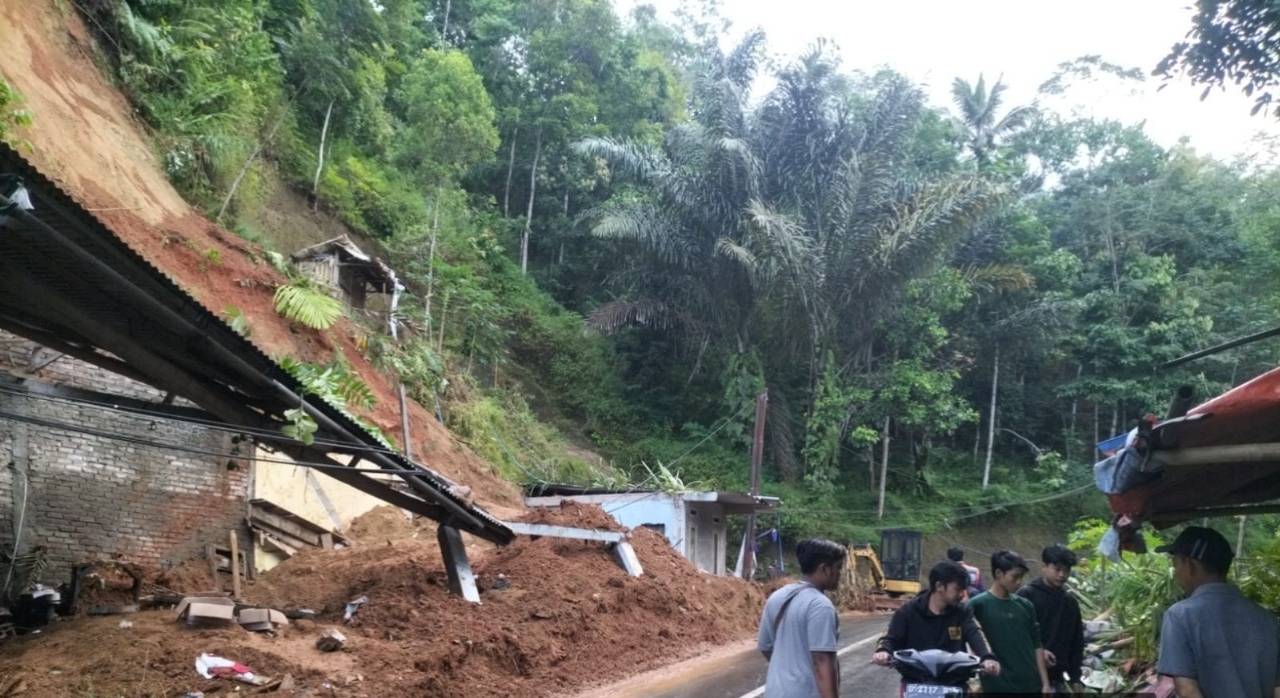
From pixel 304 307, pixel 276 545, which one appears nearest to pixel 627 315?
pixel 304 307

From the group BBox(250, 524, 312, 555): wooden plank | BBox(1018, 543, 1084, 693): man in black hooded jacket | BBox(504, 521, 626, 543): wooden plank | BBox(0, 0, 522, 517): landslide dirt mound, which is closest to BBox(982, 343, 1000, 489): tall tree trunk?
BBox(0, 0, 522, 517): landslide dirt mound

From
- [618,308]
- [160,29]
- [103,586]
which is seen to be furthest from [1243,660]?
[618,308]

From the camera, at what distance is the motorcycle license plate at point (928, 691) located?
4.62 metres

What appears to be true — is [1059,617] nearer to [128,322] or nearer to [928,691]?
[928,691]

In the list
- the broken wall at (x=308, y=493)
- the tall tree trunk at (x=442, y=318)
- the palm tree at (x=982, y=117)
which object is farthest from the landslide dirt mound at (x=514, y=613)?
the palm tree at (x=982, y=117)

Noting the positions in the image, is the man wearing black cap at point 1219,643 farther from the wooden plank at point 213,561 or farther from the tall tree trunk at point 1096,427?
the tall tree trunk at point 1096,427

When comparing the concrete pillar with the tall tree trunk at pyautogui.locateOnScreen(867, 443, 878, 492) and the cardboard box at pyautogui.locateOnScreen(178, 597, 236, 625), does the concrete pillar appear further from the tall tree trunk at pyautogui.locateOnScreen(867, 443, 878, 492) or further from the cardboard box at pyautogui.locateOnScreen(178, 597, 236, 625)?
the tall tree trunk at pyautogui.locateOnScreen(867, 443, 878, 492)

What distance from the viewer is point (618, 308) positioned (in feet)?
101

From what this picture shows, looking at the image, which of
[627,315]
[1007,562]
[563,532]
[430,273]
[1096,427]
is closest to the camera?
[1007,562]

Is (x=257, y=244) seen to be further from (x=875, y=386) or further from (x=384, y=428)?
(x=875, y=386)

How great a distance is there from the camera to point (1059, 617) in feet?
19.5

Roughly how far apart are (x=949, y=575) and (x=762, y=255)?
24.4m

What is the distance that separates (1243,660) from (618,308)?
2740 centimetres

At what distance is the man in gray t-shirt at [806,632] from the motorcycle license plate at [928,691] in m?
0.64
